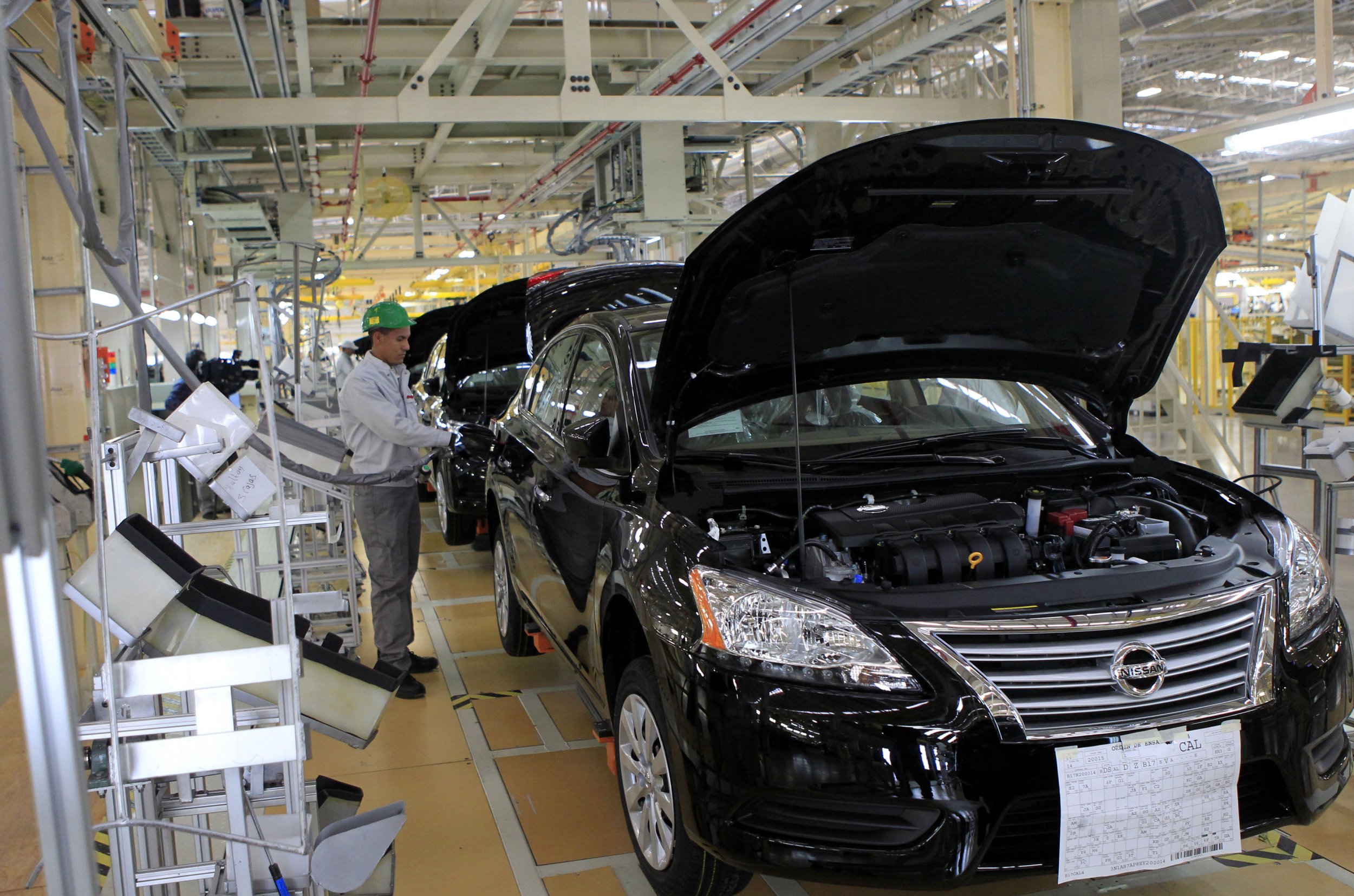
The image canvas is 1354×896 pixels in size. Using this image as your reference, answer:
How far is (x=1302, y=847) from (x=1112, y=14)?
496 centimetres

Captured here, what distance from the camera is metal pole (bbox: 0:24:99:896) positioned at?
1.06m

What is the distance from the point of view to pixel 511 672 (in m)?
4.60

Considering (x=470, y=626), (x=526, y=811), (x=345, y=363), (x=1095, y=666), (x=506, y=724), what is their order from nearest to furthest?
(x=1095, y=666), (x=526, y=811), (x=506, y=724), (x=470, y=626), (x=345, y=363)

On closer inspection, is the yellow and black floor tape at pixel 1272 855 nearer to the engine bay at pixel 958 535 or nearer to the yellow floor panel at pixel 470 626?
the engine bay at pixel 958 535

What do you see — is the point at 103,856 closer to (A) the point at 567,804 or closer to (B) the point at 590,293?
(A) the point at 567,804

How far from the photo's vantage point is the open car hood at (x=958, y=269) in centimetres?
241

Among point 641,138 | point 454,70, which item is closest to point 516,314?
point 641,138

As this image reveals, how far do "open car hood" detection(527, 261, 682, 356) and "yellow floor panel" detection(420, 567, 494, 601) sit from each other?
180 cm

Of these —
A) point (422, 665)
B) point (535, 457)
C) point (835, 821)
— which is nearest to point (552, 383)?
point (535, 457)

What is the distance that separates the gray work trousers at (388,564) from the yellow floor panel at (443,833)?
93 centimetres

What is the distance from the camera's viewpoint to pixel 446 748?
3762 mm

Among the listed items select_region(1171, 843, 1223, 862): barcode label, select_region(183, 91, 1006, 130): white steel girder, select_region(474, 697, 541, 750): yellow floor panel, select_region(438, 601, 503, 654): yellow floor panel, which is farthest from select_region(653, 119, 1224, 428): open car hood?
select_region(183, 91, 1006, 130): white steel girder

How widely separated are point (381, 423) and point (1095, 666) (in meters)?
3.03

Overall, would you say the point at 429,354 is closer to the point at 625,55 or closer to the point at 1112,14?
the point at 625,55
